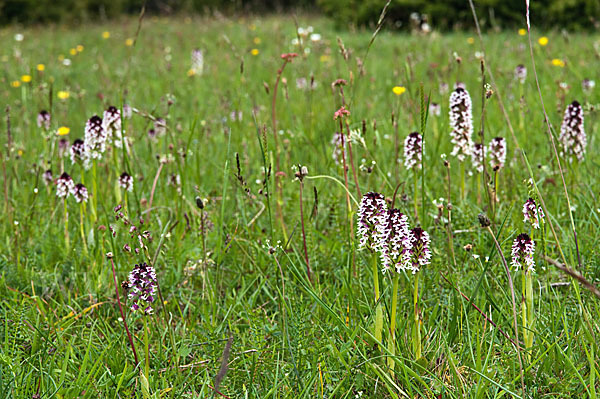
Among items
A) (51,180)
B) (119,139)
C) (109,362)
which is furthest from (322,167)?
(109,362)

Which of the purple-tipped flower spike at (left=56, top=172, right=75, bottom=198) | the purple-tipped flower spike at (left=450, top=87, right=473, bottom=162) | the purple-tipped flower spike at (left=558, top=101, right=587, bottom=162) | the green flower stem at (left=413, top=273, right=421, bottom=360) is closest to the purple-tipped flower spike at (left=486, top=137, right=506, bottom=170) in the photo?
the purple-tipped flower spike at (left=450, top=87, right=473, bottom=162)

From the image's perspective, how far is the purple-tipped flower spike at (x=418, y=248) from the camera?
1386 mm

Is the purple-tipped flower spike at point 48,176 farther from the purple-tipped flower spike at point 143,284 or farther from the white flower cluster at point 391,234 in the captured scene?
the white flower cluster at point 391,234


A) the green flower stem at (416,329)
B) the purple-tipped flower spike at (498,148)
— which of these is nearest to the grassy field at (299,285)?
the green flower stem at (416,329)

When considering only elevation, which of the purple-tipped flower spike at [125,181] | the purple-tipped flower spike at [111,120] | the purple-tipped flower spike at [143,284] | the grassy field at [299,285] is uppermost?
the purple-tipped flower spike at [111,120]

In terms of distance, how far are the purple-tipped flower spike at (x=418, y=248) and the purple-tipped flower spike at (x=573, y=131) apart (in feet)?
4.93

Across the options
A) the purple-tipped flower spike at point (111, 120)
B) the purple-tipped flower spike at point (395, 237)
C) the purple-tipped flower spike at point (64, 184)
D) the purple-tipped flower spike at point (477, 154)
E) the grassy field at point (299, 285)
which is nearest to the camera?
the purple-tipped flower spike at point (395, 237)

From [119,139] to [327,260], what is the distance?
1195 millimetres

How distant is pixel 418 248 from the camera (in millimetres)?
1397

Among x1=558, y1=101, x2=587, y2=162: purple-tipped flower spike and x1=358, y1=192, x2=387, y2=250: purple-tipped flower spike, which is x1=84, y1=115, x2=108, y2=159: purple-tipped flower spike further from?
x1=558, y1=101, x2=587, y2=162: purple-tipped flower spike

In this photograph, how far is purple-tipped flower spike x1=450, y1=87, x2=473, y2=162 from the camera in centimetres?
237

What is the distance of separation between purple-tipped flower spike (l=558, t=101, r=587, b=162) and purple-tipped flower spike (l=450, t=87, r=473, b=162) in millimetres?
486

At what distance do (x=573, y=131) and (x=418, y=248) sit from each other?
1.55m

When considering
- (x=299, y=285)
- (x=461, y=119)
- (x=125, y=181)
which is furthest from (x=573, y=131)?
(x=125, y=181)
